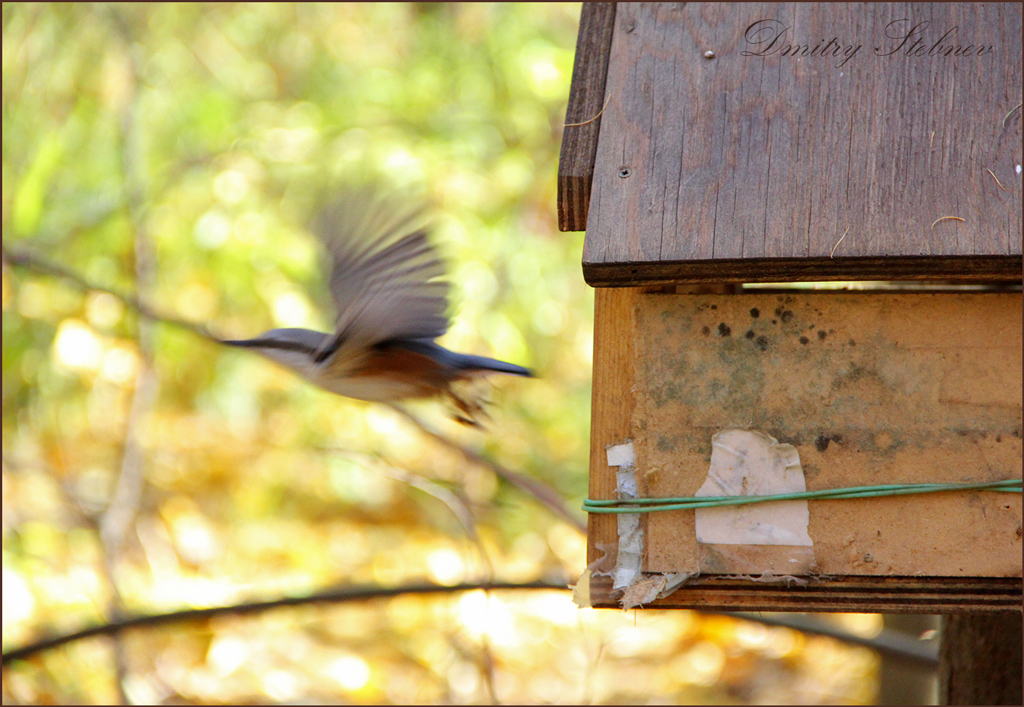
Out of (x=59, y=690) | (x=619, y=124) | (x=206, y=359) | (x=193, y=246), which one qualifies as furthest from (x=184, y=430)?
(x=619, y=124)

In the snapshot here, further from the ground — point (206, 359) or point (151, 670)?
point (206, 359)

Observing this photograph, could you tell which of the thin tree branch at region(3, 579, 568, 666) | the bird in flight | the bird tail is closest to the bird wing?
the bird in flight

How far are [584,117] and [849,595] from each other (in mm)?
627

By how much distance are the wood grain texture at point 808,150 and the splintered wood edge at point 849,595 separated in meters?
0.34

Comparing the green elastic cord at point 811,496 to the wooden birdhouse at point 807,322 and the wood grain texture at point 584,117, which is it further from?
the wood grain texture at point 584,117

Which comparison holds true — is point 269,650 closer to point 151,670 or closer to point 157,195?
point 151,670

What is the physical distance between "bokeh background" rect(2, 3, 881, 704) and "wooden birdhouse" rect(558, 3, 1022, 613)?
62.6 inches

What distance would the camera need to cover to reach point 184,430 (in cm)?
390

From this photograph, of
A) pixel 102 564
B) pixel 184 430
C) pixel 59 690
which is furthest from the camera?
pixel 184 430

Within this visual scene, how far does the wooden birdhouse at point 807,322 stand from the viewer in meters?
0.94

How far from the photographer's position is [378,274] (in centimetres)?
156

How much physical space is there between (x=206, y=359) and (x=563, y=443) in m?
1.44

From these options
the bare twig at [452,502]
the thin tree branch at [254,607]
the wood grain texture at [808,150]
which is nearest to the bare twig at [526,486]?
the bare twig at [452,502]

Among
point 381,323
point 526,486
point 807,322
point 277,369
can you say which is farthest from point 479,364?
point 277,369
